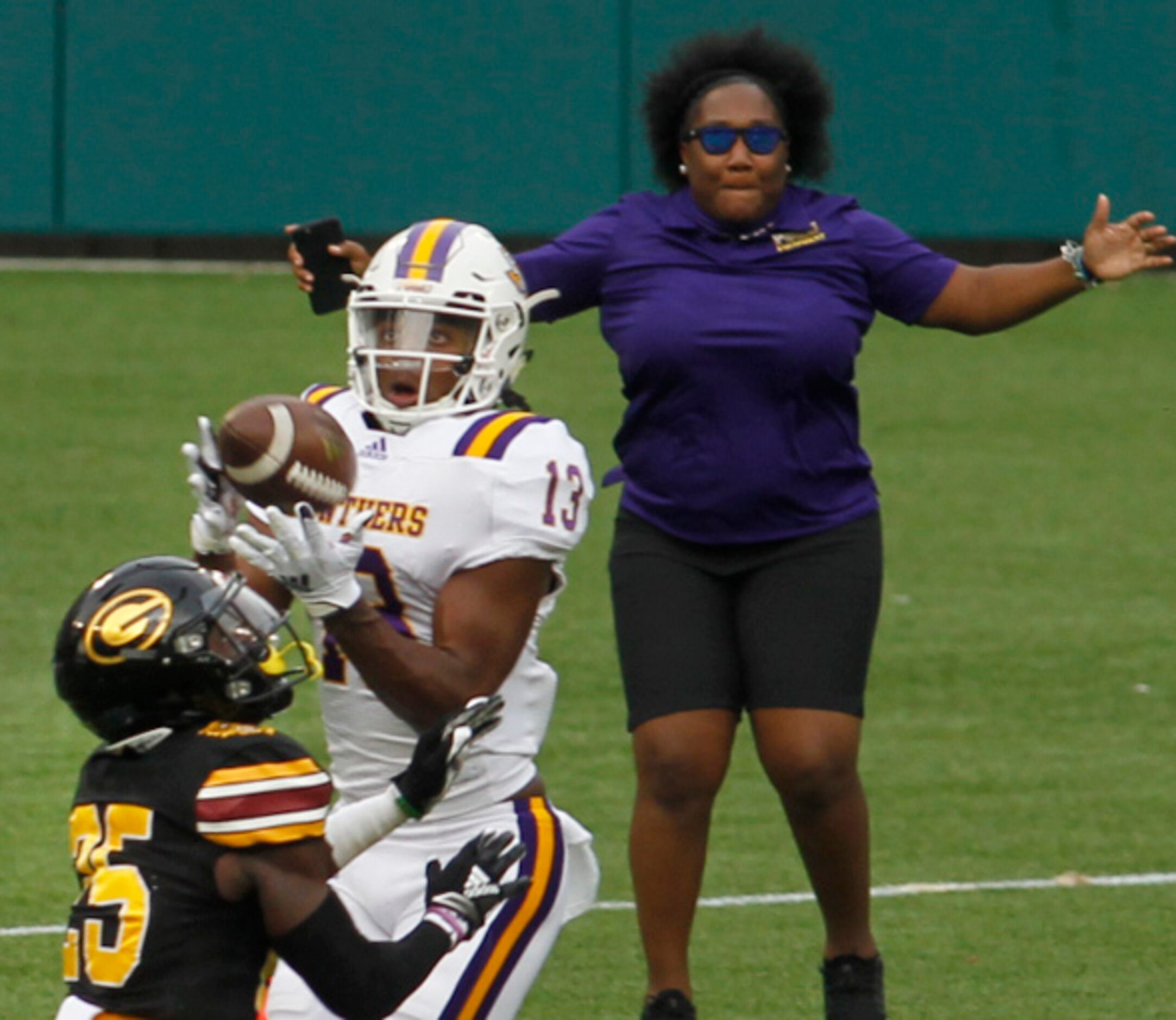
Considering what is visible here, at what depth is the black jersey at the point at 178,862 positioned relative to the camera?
3639mm

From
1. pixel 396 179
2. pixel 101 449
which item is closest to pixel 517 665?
pixel 101 449

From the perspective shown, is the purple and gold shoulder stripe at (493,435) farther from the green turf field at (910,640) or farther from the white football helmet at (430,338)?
the green turf field at (910,640)

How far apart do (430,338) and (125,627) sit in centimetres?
109

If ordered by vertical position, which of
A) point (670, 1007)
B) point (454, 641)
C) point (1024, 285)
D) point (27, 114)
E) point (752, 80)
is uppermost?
point (27, 114)

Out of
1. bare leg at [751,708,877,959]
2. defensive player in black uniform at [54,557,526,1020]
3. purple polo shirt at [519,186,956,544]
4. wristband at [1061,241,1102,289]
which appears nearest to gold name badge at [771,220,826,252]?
purple polo shirt at [519,186,956,544]

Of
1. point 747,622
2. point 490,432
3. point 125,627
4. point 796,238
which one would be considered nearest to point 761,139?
point 796,238

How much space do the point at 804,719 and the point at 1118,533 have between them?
6804 mm

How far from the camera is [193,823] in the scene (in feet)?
12.0

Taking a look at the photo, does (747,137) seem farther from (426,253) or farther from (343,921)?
(343,921)

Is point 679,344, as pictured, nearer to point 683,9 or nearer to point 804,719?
point 804,719

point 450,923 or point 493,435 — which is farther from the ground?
point 493,435

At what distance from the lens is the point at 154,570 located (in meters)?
3.81

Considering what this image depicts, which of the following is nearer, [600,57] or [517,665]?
[517,665]

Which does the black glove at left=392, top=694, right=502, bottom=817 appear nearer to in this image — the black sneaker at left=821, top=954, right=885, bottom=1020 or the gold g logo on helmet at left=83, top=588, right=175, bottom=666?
the gold g logo on helmet at left=83, top=588, right=175, bottom=666
